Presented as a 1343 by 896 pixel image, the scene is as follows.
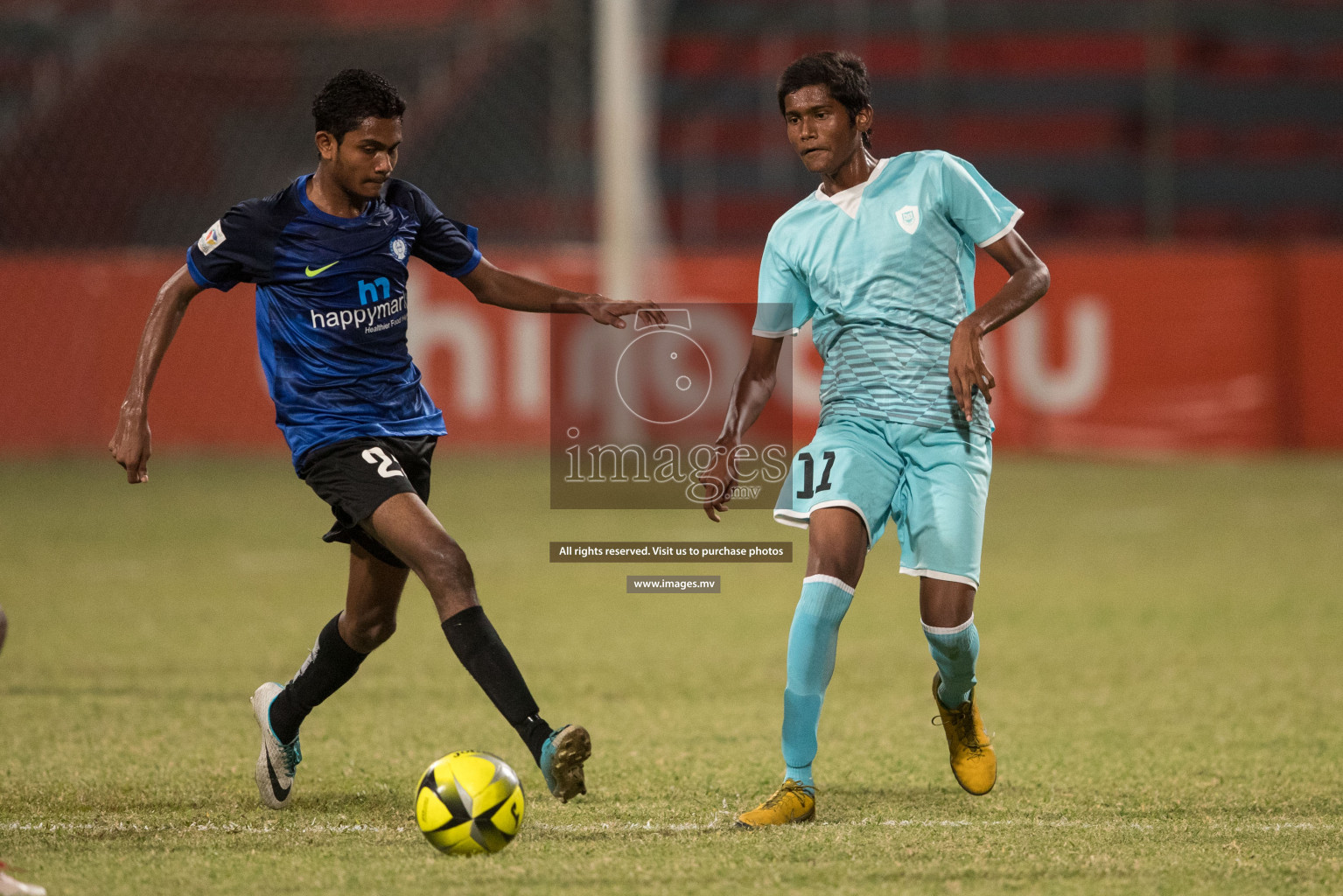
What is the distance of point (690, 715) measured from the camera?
6.02 m

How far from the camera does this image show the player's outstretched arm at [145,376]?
4.41 meters

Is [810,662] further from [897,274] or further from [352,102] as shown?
[352,102]

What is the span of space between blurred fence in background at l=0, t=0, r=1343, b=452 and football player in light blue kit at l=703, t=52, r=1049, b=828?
10.6 meters

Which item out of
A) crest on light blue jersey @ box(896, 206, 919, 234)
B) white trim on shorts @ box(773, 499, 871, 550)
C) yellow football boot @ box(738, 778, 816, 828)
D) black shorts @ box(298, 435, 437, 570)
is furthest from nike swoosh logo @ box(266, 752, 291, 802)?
crest on light blue jersey @ box(896, 206, 919, 234)

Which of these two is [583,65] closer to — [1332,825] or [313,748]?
[313,748]

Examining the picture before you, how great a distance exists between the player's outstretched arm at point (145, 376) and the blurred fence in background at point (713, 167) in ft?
34.4

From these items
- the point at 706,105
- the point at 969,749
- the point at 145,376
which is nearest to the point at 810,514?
the point at 969,749

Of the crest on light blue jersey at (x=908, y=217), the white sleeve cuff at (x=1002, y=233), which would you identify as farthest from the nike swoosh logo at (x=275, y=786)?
the white sleeve cuff at (x=1002, y=233)

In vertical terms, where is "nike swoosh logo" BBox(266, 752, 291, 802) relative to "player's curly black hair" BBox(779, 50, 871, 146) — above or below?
below

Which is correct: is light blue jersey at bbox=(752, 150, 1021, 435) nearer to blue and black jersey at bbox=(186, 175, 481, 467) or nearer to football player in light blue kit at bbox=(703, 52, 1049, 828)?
football player in light blue kit at bbox=(703, 52, 1049, 828)

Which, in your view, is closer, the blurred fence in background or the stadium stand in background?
the blurred fence in background

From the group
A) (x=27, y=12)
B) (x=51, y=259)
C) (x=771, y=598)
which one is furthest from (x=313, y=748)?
→ (x=27, y=12)

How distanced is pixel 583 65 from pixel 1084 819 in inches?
591

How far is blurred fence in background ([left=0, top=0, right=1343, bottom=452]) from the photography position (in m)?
15.2
